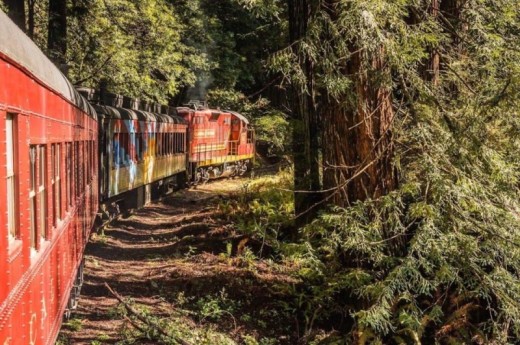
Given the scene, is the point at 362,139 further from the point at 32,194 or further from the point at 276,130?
the point at 32,194

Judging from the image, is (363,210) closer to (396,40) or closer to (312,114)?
(396,40)

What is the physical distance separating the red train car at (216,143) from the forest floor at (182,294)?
1035cm

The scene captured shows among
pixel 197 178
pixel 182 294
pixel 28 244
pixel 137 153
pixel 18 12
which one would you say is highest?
pixel 18 12

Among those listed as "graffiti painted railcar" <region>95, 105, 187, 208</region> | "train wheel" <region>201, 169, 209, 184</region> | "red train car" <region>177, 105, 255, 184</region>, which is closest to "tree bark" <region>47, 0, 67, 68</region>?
"graffiti painted railcar" <region>95, 105, 187, 208</region>

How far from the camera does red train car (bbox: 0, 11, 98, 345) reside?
295cm

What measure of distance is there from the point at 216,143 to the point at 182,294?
18.1m

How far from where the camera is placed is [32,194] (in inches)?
149

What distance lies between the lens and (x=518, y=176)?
264 inches

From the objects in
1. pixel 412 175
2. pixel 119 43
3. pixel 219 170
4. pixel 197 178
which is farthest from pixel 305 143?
pixel 219 170

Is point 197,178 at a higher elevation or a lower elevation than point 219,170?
lower

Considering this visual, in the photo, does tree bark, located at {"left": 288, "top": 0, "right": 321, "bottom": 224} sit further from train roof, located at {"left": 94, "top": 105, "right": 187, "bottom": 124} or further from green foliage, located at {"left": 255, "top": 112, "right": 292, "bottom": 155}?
train roof, located at {"left": 94, "top": 105, "right": 187, "bottom": 124}

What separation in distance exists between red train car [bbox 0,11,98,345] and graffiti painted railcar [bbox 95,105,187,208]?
6.10 meters

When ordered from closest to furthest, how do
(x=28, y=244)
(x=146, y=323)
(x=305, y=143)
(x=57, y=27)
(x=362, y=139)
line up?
(x=28, y=244) < (x=362, y=139) < (x=146, y=323) < (x=305, y=143) < (x=57, y=27)

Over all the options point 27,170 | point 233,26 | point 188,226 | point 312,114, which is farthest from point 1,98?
point 233,26
